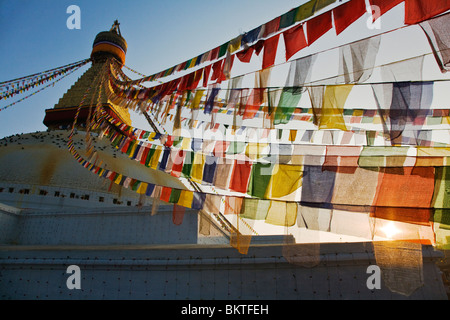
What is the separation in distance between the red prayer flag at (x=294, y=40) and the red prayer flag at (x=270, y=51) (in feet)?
0.49

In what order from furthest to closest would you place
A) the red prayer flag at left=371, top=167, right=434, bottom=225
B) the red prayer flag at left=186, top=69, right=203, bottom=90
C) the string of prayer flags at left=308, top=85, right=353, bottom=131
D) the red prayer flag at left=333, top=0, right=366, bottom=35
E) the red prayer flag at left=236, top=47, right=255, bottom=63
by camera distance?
the red prayer flag at left=186, top=69, right=203, bottom=90, the red prayer flag at left=236, top=47, right=255, bottom=63, the red prayer flag at left=371, top=167, right=434, bottom=225, the string of prayer flags at left=308, top=85, right=353, bottom=131, the red prayer flag at left=333, top=0, right=366, bottom=35

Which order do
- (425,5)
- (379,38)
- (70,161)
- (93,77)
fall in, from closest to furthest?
(425,5) < (379,38) < (70,161) < (93,77)

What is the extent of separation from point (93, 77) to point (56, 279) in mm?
19379

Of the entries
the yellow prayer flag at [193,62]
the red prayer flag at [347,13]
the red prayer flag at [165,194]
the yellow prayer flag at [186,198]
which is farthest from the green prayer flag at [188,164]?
the red prayer flag at [347,13]

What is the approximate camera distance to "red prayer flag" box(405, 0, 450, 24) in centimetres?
318

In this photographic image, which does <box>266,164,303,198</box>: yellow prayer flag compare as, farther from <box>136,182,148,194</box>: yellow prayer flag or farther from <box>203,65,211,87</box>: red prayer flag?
<box>136,182,148,194</box>: yellow prayer flag

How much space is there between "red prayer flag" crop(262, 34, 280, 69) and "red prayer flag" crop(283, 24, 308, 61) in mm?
148

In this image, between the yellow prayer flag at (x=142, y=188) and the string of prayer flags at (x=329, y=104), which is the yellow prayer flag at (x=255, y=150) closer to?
the string of prayer flags at (x=329, y=104)

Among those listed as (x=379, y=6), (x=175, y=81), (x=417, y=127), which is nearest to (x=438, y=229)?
(x=417, y=127)

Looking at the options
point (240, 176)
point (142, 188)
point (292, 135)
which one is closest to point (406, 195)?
point (292, 135)

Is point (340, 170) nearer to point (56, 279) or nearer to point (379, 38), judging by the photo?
point (379, 38)

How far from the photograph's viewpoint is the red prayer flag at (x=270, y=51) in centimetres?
424

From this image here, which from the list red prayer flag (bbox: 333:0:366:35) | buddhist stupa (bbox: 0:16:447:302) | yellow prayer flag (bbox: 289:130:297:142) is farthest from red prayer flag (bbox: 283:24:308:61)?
buddhist stupa (bbox: 0:16:447:302)

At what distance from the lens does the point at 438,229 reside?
173 inches
